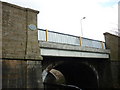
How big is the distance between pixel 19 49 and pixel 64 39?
164 inches

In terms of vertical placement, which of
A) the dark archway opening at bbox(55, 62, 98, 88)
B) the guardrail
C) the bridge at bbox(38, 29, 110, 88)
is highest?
the guardrail

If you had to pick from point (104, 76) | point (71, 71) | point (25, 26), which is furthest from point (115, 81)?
point (25, 26)

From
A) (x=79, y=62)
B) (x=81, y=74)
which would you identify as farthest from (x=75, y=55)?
(x=81, y=74)

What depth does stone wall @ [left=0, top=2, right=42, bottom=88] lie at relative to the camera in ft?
A: 25.6

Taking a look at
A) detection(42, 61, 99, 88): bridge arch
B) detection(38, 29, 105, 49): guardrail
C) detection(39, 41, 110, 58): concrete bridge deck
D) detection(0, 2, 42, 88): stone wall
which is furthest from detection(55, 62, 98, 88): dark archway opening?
detection(0, 2, 42, 88): stone wall

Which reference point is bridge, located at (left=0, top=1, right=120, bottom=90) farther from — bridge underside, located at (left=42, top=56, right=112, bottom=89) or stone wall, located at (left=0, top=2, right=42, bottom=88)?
bridge underside, located at (left=42, top=56, right=112, bottom=89)

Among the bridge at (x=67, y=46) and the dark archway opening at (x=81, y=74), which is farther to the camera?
the dark archway opening at (x=81, y=74)

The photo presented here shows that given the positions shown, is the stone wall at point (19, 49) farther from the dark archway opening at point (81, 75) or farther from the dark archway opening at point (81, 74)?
the dark archway opening at point (81, 75)

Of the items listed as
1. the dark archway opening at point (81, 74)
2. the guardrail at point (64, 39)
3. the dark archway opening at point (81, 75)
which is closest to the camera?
the guardrail at point (64, 39)

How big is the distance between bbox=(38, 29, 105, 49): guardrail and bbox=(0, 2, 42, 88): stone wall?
0.94 meters

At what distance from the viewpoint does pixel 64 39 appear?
38.1 feet

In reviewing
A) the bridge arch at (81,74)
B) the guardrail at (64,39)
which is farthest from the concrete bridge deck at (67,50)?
the bridge arch at (81,74)

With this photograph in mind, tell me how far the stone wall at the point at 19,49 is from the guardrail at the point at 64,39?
938 millimetres

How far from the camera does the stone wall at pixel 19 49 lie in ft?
25.6
